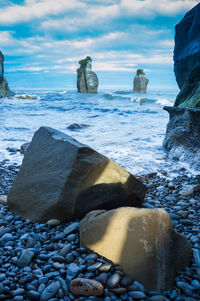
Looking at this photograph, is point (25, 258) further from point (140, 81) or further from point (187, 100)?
point (140, 81)

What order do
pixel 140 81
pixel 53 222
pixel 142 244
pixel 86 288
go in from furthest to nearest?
pixel 140 81, pixel 53 222, pixel 142 244, pixel 86 288

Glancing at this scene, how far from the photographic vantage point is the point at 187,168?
16.5 feet

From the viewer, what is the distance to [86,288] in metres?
1.49

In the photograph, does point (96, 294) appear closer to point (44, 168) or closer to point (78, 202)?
point (78, 202)

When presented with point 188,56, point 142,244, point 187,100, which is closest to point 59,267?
point 142,244

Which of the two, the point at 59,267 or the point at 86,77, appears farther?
the point at 86,77

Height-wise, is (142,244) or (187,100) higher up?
(187,100)

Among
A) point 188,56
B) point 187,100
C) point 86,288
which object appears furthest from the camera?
point 188,56

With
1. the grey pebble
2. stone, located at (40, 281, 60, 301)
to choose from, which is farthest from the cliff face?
stone, located at (40, 281, 60, 301)

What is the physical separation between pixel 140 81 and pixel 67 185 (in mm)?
56600

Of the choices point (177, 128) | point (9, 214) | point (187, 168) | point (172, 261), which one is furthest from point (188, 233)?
point (177, 128)

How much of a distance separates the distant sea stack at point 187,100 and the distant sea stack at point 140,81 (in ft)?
161

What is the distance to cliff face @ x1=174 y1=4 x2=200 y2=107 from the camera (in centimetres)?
645

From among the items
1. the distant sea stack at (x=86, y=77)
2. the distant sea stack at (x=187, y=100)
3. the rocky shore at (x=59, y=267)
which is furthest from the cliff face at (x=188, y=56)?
the distant sea stack at (x=86, y=77)
